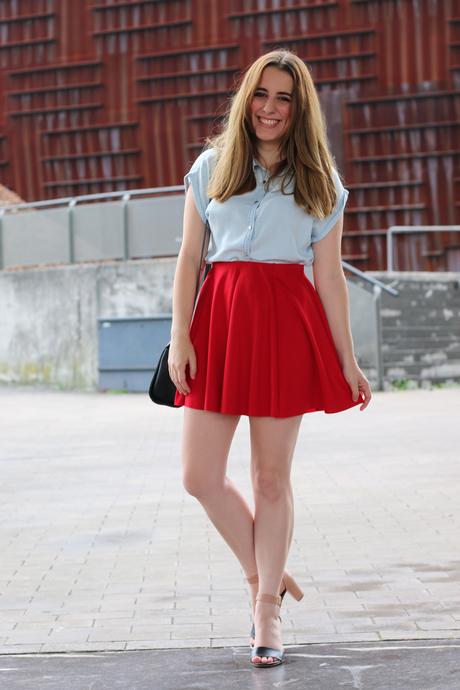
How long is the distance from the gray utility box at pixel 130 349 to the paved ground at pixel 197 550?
710 centimetres

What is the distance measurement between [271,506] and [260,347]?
475 millimetres

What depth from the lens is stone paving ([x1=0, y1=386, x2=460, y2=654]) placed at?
416 centimetres

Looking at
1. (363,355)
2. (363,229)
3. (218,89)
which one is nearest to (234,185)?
(363,355)

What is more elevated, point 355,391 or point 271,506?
point 355,391

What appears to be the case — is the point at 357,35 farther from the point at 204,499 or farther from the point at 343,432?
the point at 204,499

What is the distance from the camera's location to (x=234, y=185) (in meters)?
3.66

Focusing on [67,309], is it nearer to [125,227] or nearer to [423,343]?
[125,227]

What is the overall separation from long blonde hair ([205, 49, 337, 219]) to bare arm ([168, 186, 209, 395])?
0.11 metres

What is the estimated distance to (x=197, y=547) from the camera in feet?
18.8

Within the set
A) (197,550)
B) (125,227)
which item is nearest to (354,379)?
(197,550)

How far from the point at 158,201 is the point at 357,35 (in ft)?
32.0

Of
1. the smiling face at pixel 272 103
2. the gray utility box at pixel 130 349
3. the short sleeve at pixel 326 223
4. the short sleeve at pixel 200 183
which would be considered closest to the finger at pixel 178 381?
the short sleeve at pixel 200 183

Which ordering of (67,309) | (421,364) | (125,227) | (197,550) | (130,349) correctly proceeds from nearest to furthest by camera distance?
(197,550), (130,349), (421,364), (125,227), (67,309)

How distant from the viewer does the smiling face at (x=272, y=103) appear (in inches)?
145
